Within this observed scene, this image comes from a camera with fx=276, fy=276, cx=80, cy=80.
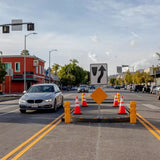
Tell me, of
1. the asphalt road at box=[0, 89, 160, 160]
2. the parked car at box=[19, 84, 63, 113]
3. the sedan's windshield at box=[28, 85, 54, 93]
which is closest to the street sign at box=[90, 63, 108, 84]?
the asphalt road at box=[0, 89, 160, 160]

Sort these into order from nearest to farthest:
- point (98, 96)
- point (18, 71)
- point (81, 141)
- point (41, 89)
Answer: point (81, 141) < point (98, 96) < point (41, 89) < point (18, 71)

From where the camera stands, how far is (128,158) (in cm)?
546

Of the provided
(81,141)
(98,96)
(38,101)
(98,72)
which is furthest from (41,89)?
(81,141)

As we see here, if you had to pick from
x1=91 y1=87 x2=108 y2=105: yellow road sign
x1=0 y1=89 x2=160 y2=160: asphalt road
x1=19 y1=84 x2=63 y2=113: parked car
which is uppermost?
x1=91 y1=87 x2=108 y2=105: yellow road sign

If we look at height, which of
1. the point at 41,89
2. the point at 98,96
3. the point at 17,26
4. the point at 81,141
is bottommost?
the point at 81,141

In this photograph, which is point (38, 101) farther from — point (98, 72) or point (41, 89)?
point (98, 72)

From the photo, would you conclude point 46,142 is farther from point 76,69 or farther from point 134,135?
point 76,69

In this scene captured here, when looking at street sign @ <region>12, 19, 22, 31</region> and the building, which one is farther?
the building

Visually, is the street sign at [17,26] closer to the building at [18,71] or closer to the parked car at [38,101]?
the parked car at [38,101]

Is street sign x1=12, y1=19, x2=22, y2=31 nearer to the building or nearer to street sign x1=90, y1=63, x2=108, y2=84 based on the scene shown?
street sign x1=90, y1=63, x2=108, y2=84

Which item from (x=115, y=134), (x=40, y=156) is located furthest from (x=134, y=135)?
(x=40, y=156)

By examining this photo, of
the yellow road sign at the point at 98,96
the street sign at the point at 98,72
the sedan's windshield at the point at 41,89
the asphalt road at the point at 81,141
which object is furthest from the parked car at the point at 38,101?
the asphalt road at the point at 81,141

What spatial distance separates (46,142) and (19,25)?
12.9 meters

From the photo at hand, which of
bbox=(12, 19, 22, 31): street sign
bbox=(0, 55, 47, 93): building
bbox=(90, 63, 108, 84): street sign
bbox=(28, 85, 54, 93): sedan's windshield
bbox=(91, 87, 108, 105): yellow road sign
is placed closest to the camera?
bbox=(91, 87, 108, 105): yellow road sign
